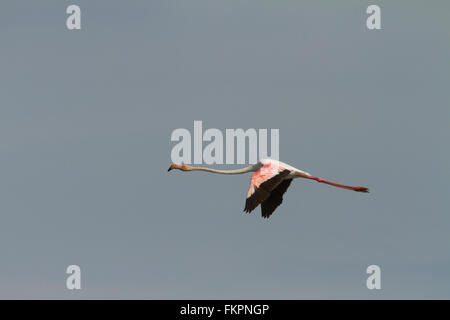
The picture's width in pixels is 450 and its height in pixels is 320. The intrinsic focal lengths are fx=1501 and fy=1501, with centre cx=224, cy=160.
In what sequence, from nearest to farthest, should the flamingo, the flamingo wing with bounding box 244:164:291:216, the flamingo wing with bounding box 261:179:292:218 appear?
the flamingo wing with bounding box 244:164:291:216 → the flamingo → the flamingo wing with bounding box 261:179:292:218

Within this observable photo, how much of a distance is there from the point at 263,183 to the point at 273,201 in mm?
4591

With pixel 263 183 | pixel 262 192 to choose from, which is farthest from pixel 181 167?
pixel 262 192

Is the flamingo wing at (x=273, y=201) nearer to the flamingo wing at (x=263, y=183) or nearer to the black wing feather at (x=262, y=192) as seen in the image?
the flamingo wing at (x=263, y=183)

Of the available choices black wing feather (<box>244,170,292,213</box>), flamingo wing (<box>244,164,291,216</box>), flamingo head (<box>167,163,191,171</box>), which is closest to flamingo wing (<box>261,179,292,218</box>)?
flamingo wing (<box>244,164,291,216</box>)

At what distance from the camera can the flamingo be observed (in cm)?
5184

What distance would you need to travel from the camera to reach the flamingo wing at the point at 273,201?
188ft

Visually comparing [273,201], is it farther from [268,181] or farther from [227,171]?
Answer: [268,181]

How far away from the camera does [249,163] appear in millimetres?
57844

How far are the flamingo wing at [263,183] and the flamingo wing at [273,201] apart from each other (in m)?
1.21

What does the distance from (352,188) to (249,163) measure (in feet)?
14.1

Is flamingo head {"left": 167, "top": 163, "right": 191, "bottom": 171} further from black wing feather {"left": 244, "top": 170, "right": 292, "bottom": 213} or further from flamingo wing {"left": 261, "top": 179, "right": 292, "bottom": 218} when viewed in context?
black wing feather {"left": 244, "top": 170, "right": 292, "bottom": 213}

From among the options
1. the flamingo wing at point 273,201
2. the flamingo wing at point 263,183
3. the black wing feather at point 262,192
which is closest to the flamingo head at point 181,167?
the flamingo wing at point 273,201
